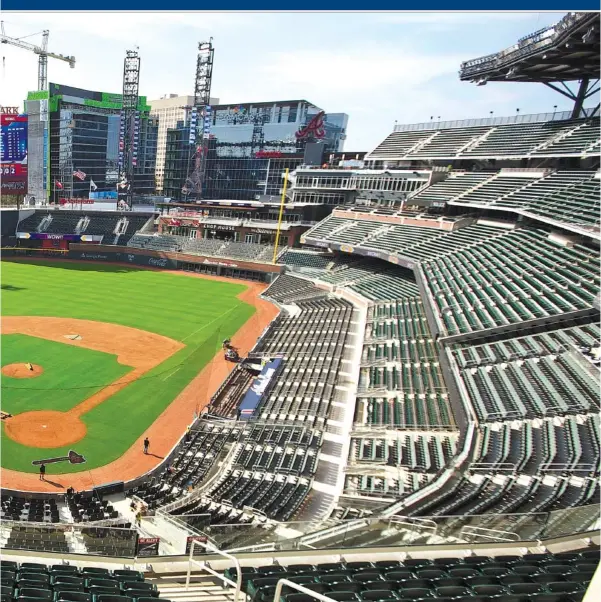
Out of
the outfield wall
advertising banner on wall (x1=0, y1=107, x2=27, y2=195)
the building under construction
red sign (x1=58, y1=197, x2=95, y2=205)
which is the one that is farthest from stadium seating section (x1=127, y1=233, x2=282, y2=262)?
red sign (x1=58, y1=197, x2=95, y2=205)

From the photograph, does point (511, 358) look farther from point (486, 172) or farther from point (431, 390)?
point (486, 172)

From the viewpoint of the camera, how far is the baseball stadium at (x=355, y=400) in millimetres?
8781

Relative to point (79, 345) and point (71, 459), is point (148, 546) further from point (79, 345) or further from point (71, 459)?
point (79, 345)

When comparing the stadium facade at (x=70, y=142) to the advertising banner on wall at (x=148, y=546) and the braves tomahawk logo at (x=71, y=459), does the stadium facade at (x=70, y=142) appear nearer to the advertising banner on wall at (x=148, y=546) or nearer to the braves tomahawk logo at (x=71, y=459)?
the braves tomahawk logo at (x=71, y=459)

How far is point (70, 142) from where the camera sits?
87312 mm

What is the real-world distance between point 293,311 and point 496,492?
2944cm

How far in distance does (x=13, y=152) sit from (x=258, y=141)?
36.0 metres

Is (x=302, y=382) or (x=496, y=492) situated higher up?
(x=496, y=492)

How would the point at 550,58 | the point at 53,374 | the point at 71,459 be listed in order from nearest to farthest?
the point at 71,459
the point at 53,374
the point at 550,58

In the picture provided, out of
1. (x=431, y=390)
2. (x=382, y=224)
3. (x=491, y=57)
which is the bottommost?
(x=431, y=390)

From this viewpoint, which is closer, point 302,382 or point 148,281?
point 302,382

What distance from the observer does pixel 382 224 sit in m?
52.9

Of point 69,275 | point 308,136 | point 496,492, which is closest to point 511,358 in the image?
point 496,492

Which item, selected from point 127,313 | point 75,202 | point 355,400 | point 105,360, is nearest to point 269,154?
point 75,202
